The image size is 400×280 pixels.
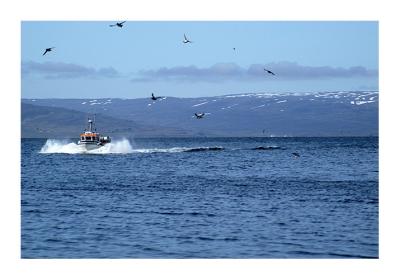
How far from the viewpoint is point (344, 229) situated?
27.6m

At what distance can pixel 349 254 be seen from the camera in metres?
23.5

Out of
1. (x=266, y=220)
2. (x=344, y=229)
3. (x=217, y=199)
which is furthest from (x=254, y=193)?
(x=344, y=229)
